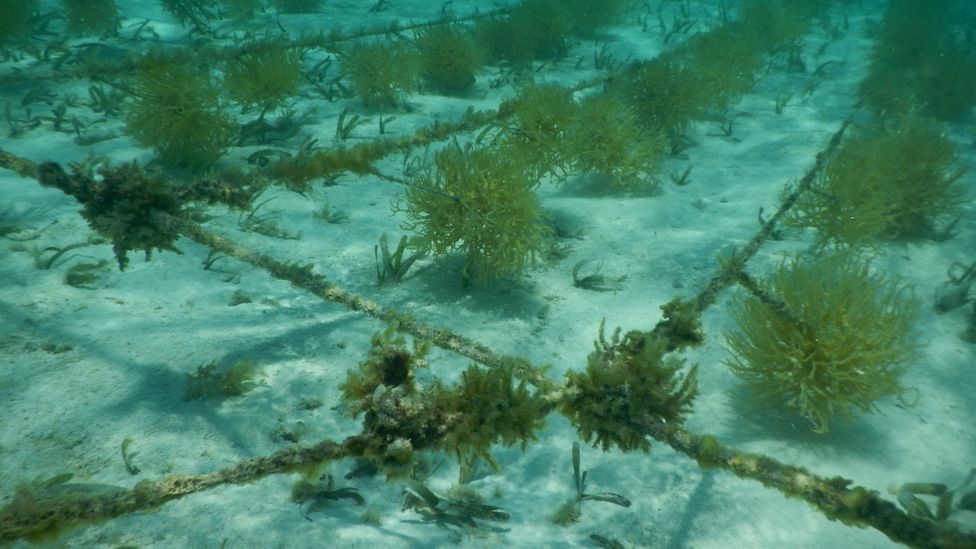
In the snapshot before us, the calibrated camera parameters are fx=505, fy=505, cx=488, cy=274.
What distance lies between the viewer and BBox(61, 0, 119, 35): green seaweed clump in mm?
10758

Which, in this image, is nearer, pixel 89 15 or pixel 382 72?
pixel 382 72

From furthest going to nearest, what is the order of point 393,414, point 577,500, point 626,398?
point 577,500 → point 626,398 → point 393,414

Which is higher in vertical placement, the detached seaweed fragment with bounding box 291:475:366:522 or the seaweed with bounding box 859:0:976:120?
the seaweed with bounding box 859:0:976:120

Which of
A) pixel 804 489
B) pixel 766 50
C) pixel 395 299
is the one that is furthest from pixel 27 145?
pixel 766 50

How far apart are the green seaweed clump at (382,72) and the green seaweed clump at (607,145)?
3.71m

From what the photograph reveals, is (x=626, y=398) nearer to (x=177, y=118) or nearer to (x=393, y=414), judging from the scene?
(x=393, y=414)

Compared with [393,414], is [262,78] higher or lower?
higher

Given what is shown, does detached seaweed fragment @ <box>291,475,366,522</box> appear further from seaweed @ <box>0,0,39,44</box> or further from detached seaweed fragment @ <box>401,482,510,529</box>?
seaweed @ <box>0,0,39,44</box>

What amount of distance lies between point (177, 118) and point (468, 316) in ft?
16.3

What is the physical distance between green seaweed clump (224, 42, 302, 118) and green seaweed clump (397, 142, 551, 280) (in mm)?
4402

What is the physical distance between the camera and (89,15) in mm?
10891

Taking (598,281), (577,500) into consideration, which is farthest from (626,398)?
(598,281)

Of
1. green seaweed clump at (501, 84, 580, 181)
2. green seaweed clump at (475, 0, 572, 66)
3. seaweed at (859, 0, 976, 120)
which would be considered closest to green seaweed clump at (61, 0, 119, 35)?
green seaweed clump at (475, 0, 572, 66)

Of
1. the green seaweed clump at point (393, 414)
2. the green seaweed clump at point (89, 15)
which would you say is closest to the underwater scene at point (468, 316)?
the green seaweed clump at point (393, 414)
